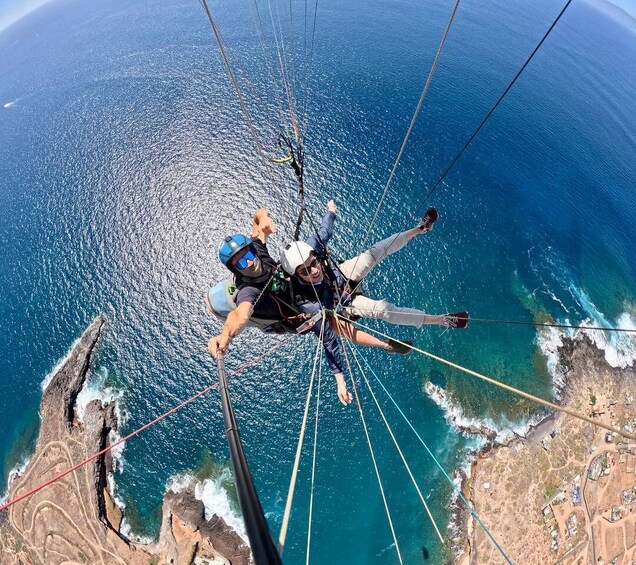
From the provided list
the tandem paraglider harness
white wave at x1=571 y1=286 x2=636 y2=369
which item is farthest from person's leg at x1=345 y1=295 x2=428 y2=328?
white wave at x1=571 y1=286 x2=636 y2=369

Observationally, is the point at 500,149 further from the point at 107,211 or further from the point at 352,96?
the point at 107,211

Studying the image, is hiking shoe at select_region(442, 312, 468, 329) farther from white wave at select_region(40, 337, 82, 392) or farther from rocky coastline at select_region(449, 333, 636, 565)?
white wave at select_region(40, 337, 82, 392)

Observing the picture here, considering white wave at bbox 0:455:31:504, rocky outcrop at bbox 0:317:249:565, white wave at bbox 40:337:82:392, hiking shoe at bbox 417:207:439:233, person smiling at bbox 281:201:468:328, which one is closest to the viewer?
person smiling at bbox 281:201:468:328

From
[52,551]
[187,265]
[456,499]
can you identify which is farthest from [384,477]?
[187,265]

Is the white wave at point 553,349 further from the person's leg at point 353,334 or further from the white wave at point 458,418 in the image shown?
the person's leg at point 353,334

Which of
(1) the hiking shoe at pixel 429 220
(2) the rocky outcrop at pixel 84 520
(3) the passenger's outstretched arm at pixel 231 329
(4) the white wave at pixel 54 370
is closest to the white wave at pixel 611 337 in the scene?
(1) the hiking shoe at pixel 429 220

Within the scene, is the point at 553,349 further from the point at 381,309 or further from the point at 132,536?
the point at 132,536
